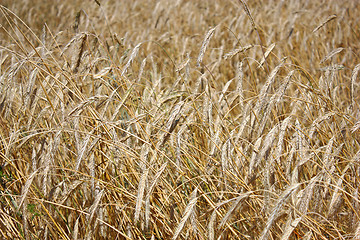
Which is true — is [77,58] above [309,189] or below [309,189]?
above

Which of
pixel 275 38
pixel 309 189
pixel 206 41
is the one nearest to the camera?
pixel 309 189

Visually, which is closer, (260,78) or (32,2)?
(260,78)

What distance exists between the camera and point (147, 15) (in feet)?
18.6

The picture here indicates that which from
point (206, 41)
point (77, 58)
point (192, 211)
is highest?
point (206, 41)

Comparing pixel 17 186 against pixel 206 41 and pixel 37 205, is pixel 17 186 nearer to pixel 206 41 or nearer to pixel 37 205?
pixel 37 205

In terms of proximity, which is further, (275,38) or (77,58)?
(275,38)

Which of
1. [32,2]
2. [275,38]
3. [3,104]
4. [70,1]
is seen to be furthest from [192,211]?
[32,2]

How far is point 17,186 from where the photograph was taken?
172 cm

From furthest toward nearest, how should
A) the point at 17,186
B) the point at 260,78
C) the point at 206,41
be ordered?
the point at 260,78 < the point at 17,186 < the point at 206,41

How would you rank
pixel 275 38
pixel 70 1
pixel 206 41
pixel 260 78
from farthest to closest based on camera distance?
1. pixel 70 1
2. pixel 275 38
3. pixel 260 78
4. pixel 206 41

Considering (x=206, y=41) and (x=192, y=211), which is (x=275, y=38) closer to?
(x=206, y=41)

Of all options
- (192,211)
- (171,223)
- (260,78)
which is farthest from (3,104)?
(260,78)

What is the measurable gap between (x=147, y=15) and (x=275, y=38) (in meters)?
2.54

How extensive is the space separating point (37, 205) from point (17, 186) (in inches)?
12.4
